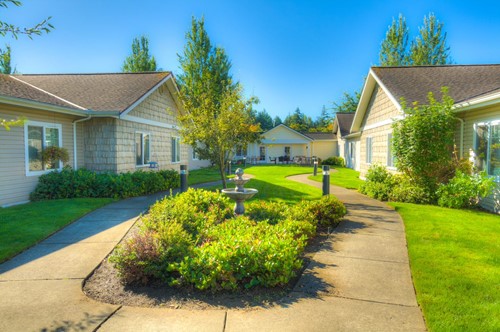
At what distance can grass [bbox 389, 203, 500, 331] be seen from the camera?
10.8 ft

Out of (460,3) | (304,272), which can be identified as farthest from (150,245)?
(460,3)

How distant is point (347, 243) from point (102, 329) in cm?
420

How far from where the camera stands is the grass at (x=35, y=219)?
5.77 meters

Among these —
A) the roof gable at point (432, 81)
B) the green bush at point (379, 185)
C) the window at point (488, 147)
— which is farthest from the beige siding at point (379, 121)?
the window at point (488, 147)

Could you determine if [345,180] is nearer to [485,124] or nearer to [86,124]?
[485,124]

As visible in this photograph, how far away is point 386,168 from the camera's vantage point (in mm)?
13820

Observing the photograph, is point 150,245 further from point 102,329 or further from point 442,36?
point 442,36

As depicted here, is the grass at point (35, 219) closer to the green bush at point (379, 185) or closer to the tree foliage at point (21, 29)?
the tree foliage at point (21, 29)

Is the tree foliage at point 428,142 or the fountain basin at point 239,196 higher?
the tree foliage at point 428,142

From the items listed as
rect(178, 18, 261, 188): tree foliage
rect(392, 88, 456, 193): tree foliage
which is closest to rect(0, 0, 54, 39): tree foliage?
rect(178, 18, 261, 188): tree foliage

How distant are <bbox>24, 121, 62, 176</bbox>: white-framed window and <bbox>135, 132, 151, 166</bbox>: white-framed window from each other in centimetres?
327

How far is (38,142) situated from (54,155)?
59cm

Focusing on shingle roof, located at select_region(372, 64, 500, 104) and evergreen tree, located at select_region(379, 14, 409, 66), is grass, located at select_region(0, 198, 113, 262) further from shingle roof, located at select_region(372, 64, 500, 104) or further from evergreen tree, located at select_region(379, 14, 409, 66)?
evergreen tree, located at select_region(379, 14, 409, 66)

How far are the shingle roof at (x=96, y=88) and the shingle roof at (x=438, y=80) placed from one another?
1003cm
